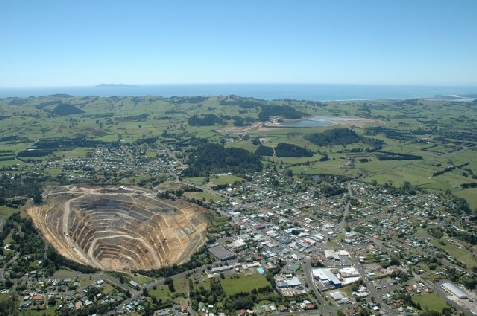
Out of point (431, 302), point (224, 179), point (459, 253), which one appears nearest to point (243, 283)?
point (431, 302)

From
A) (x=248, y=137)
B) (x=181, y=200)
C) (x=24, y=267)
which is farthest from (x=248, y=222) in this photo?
(x=248, y=137)

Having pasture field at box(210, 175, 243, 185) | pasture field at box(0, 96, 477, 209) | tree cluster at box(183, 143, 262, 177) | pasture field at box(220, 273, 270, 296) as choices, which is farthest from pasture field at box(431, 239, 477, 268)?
tree cluster at box(183, 143, 262, 177)

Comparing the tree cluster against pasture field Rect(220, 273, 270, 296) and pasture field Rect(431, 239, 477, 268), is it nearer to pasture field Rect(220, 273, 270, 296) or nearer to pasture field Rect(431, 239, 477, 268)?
pasture field Rect(220, 273, 270, 296)

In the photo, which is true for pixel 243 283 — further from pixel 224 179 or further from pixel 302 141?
pixel 302 141

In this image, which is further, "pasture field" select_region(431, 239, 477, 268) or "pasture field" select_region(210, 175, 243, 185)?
"pasture field" select_region(210, 175, 243, 185)

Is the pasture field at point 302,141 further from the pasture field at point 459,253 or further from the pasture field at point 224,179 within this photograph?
the pasture field at point 459,253

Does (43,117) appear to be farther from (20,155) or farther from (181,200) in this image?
(181,200)

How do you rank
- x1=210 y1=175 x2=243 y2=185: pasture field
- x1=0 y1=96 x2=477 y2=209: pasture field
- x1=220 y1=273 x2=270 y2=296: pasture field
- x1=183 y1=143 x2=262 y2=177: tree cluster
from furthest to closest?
x1=183 y1=143 x2=262 y2=177: tree cluster, x1=0 y1=96 x2=477 y2=209: pasture field, x1=210 y1=175 x2=243 y2=185: pasture field, x1=220 y1=273 x2=270 y2=296: pasture field

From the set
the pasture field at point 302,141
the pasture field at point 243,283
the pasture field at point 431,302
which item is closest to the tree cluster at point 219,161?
the pasture field at point 302,141
